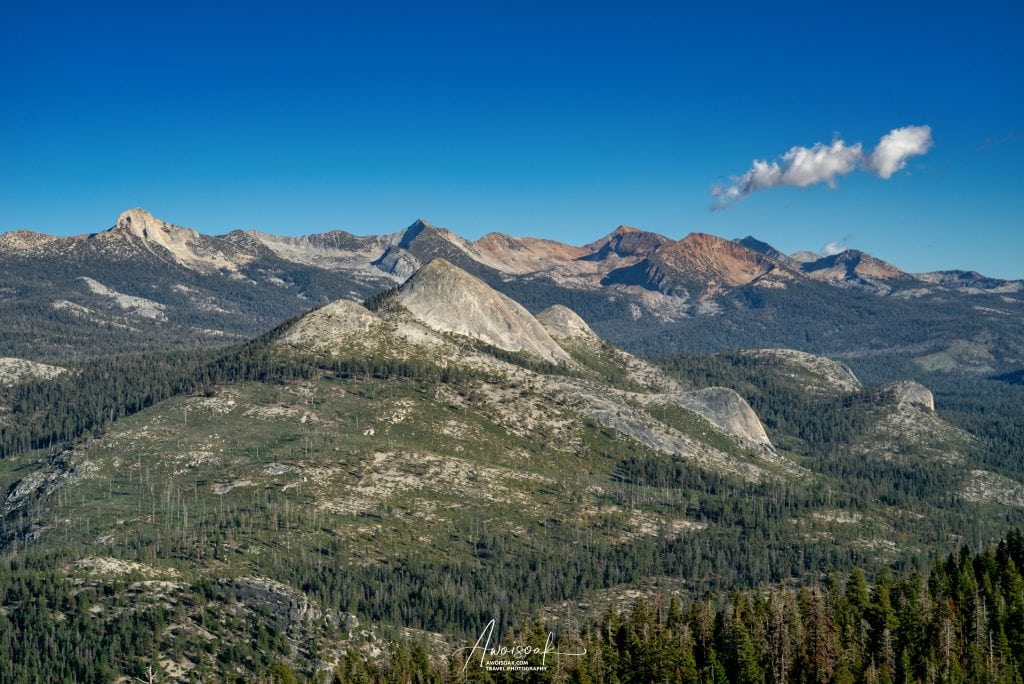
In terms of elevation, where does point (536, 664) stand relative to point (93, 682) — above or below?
above

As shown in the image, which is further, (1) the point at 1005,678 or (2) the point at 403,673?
(2) the point at 403,673

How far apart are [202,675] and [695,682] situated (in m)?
88.7

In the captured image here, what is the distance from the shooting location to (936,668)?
164250 mm

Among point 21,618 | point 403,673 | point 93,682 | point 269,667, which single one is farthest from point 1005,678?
point 21,618

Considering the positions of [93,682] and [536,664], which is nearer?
[536,664]

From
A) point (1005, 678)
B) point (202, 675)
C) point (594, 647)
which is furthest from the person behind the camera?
point (202, 675)

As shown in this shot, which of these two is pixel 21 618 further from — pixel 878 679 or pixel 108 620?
pixel 878 679

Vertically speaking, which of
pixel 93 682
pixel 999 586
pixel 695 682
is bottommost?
pixel 93 682

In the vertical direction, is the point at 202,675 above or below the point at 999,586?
below

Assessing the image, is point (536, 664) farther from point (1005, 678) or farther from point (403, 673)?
point (1005, 678)

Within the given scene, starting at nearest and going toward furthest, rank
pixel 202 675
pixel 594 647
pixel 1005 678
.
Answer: pixel 1005 678, pixel 594 647, pixel 202 675

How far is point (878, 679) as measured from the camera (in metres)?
161

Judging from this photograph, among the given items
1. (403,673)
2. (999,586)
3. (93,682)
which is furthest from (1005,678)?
(93,682)

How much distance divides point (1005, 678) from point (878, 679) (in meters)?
19.4
